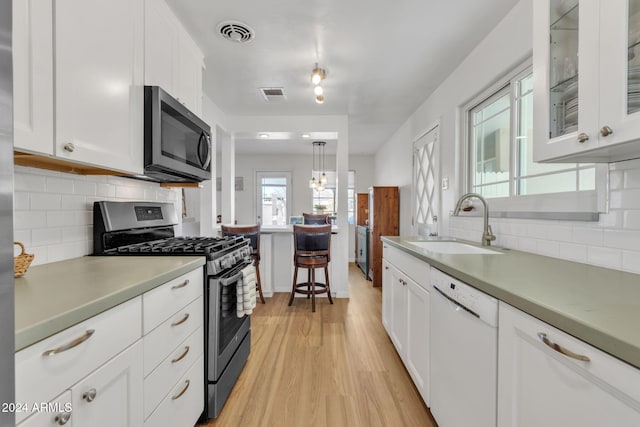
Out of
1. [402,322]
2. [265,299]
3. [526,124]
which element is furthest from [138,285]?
[265,299]

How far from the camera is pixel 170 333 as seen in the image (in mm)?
1165

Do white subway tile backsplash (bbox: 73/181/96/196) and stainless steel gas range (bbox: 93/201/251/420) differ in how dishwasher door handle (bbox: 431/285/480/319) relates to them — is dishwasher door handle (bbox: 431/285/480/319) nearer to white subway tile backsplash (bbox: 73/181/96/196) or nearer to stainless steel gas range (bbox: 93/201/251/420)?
stainless steel gas range (bbox: 93/201/251/420)

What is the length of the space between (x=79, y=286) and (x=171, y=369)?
0.53 metres

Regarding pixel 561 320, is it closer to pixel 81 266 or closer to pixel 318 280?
pixel 81 266

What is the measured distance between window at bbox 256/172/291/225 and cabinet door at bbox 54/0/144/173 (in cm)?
525

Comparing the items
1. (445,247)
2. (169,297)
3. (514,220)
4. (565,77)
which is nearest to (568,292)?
(565,77)

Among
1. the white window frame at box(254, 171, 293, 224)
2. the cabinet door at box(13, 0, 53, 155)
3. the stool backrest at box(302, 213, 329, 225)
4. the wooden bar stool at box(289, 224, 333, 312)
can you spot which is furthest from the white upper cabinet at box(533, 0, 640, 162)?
the white window frame at box(254, 171, 293, 224)

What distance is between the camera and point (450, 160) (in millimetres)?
2584

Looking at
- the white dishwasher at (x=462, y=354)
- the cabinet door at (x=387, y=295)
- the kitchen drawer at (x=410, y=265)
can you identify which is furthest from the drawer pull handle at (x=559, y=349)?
the cabinet door at (x=387, y=295)

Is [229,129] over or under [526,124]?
over

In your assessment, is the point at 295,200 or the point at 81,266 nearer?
the point at 81,266

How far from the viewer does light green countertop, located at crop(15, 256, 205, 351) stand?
2.05 ft

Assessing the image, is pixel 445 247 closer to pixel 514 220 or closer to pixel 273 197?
pixel 514 220

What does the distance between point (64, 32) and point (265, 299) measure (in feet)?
10.4
